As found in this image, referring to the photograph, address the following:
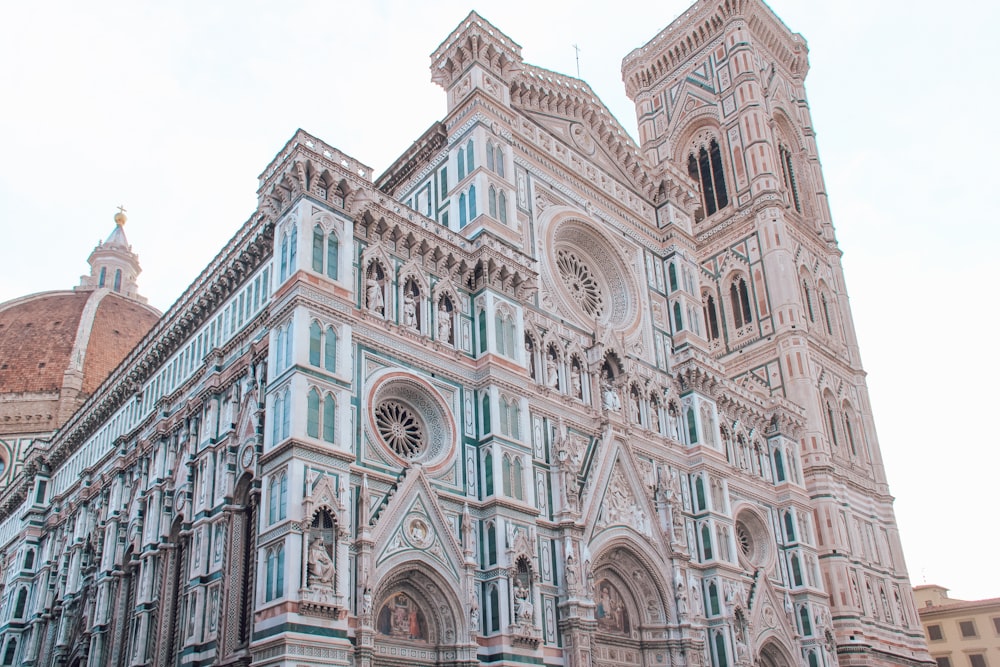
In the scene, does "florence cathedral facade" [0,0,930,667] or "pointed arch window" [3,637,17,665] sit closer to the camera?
"florence cathedral facade" [0,0,930,667]

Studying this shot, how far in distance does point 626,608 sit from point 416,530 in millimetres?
8499

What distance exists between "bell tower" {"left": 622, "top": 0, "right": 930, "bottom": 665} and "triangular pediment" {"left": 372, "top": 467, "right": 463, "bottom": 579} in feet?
51.5

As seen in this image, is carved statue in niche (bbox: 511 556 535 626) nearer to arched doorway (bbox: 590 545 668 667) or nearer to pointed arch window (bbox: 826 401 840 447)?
arched doorway (bbox: 590 545 668 667)

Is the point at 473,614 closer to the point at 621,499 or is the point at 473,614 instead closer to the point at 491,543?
the point at 491,543

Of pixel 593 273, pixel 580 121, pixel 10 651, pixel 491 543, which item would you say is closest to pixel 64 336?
pixel 10 651

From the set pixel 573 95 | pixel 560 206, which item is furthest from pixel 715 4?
pixel 560 206

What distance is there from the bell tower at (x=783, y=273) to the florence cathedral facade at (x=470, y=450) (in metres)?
0.24

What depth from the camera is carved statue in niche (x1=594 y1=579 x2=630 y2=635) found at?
26.1 m

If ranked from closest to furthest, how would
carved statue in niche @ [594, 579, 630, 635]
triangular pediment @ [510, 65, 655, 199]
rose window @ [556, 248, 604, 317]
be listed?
1. carved statue in niche @ [594, 579, 630, 635]
2. rose window @ [556, 248, 604, 317]
3. triangular pediment @ [510, 65, 655, 199]

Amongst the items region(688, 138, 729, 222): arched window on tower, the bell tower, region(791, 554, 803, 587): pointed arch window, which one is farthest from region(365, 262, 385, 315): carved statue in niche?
region(688, 138, 729, 222): arched window on tower

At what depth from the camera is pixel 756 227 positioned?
45.4 meters

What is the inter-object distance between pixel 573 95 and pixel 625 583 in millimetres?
17970

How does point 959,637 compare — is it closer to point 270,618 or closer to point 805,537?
point 805,537

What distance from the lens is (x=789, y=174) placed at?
49844mm
